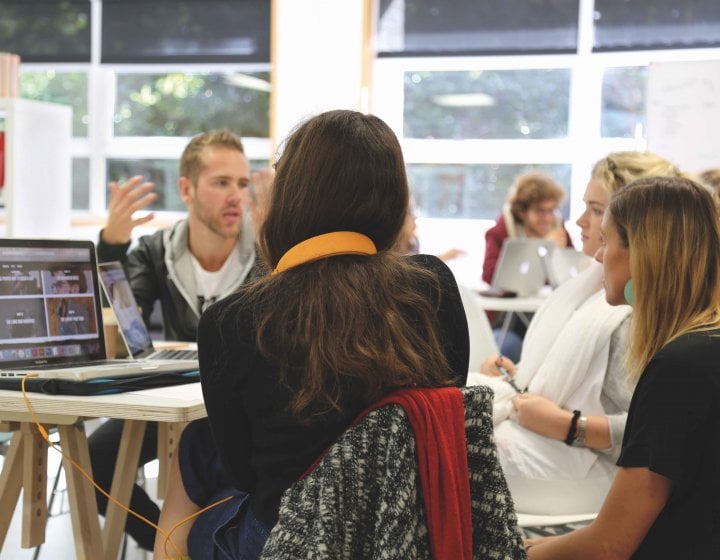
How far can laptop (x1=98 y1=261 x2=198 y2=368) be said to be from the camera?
7.23 feet

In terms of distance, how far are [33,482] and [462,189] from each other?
5.64 m

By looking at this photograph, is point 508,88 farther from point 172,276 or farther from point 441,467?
point 441,467

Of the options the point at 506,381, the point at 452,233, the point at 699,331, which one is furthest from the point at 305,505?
the point at 452,233

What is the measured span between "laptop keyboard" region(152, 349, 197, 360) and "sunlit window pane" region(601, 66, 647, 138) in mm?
5370

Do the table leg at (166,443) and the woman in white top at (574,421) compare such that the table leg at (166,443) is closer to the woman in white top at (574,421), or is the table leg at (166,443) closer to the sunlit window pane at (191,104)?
the woman in white top at (574,421)

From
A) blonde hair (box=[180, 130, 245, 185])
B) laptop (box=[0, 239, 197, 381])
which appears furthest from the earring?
blonde hair (box=[180, 130, 245, 185])

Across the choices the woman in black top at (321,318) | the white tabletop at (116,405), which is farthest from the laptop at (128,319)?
the woman in black top at (321,318)

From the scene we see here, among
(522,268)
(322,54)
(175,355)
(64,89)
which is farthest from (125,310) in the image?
(64,89)

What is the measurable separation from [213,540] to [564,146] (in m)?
6.05

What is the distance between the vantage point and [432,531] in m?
1.21

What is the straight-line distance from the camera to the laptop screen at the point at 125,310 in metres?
2.21

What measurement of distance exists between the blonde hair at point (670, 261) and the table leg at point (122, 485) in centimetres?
126

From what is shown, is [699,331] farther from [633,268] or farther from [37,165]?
[37,165]

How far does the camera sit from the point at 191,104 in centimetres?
757
